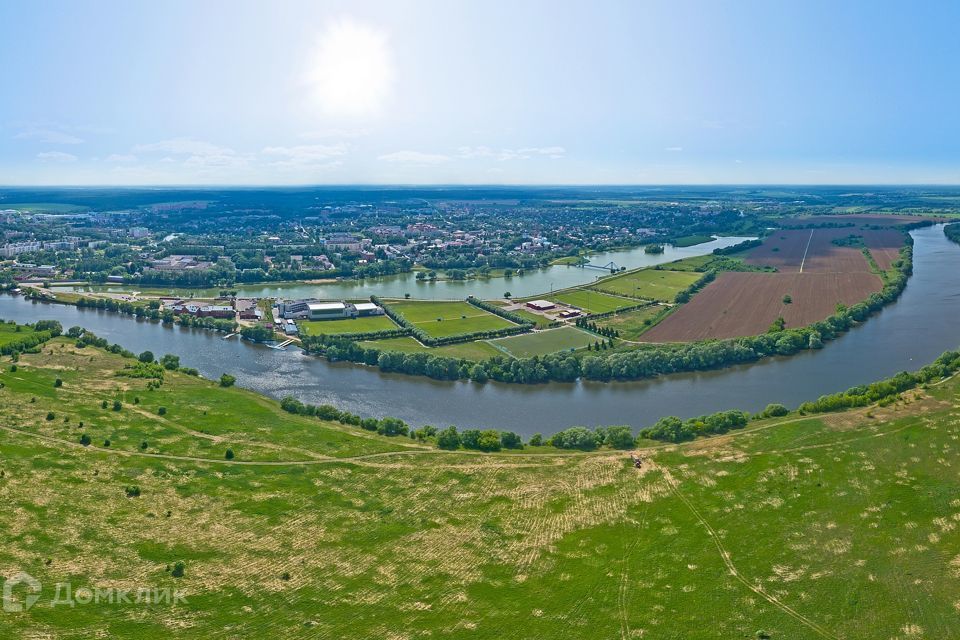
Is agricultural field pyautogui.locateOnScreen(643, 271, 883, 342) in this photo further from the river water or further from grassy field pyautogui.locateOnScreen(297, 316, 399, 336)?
grassy field pyautogui.locateOnScreen(297, 316, 399, 336)

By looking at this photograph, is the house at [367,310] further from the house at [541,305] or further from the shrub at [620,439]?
the shrub at [620,439]

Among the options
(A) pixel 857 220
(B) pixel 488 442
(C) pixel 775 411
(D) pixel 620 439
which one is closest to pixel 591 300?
(C) pixel 775 411

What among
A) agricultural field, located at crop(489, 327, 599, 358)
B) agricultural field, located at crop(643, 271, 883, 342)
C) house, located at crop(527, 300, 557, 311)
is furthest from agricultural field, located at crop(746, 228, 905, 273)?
agricultural field, located at crop(489, 327, 599, 358)

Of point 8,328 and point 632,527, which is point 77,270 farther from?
point 632,527

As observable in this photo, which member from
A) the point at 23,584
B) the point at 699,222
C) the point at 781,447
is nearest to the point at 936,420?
the point at 781,447

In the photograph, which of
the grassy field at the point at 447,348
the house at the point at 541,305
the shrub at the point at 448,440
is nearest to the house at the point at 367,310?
the grassy field at the point at 447,348

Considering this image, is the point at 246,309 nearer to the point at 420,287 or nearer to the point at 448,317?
the point at 448,317

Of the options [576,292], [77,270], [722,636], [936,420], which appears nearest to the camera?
[722,636]
